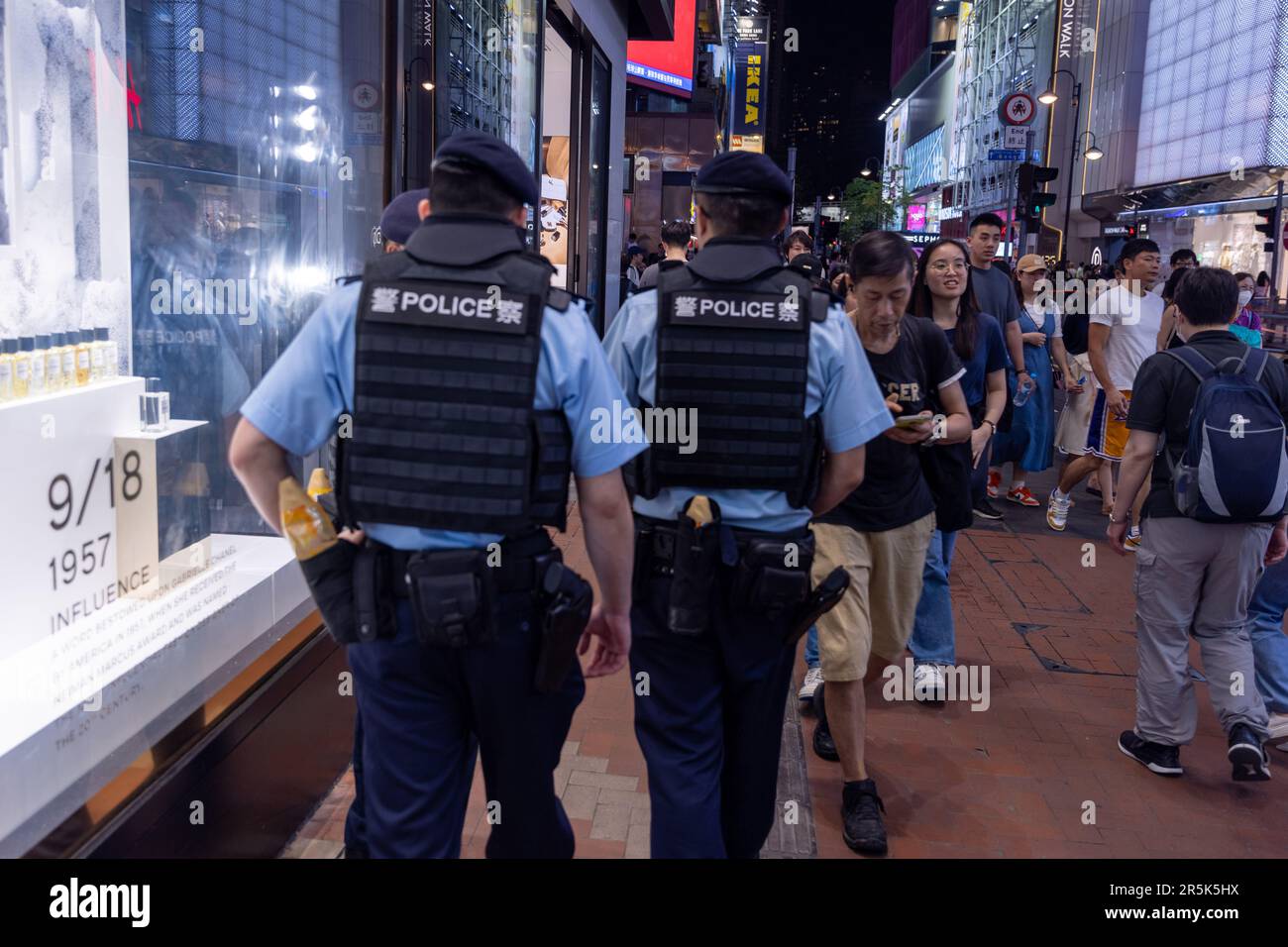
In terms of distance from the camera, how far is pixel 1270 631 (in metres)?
4.73

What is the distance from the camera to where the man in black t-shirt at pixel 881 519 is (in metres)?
3.75

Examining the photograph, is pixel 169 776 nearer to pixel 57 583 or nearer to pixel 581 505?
pixel 57 583

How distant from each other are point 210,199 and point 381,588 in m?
2.09

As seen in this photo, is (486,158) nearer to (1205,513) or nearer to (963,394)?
(963,394)

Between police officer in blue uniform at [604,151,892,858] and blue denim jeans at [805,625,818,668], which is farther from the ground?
police officer in blue uniform at [604,151,892,858]

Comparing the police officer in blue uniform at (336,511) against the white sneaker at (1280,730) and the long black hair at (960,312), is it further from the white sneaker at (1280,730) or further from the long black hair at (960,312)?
the white sneaker at (1280,730)

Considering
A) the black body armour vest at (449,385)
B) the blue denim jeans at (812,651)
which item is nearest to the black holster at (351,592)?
the black body armour vest at (449,385)

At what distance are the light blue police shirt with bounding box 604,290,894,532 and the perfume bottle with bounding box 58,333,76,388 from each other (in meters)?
1.49

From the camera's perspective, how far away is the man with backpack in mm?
4090

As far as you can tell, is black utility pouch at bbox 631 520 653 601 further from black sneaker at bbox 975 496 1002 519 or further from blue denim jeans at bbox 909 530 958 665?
black sneaker at bbox 975 496 1002 519

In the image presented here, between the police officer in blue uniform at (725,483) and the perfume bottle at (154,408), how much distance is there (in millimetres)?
1539

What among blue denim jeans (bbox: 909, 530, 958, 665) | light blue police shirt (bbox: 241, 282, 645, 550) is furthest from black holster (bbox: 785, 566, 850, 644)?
blue denim jeans (bbox: 909, 530, 958, 665)

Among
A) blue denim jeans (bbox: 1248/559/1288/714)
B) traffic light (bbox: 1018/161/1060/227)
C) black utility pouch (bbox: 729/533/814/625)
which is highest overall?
traffic light (bbox: 1018/161/1060/227)
